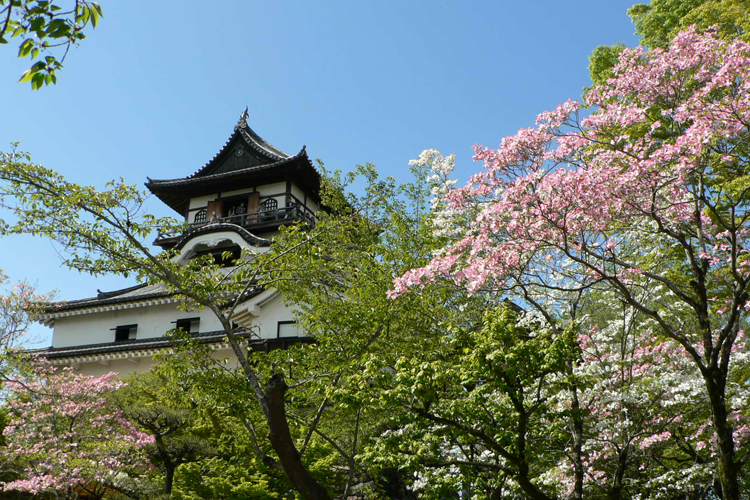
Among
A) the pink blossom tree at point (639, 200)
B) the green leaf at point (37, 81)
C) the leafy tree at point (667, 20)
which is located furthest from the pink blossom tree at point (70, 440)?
the leafy tree at point (667, 20)

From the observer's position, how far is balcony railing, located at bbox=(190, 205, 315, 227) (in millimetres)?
31141

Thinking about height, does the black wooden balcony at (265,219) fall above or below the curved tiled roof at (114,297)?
above

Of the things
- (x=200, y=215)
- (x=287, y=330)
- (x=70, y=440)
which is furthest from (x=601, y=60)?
(x=200, y=215)

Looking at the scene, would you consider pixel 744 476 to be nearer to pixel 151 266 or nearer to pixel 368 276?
pixel 368 276

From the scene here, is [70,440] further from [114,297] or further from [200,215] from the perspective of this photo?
[200,215]

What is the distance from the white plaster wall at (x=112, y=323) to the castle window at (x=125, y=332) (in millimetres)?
175

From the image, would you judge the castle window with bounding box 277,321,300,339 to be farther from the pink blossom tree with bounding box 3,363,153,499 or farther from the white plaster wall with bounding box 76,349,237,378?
the pink blossom tree with bounding box 3,363,153,499

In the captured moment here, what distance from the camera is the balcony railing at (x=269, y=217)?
3114cm

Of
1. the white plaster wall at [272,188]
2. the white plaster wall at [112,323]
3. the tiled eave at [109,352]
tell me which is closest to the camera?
the tiled eave at [109,352]

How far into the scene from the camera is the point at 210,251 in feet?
103

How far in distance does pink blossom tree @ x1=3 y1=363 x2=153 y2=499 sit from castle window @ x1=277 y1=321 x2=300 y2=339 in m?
6.53

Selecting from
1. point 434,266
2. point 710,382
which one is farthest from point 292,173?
point 710,382

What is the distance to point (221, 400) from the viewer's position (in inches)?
388

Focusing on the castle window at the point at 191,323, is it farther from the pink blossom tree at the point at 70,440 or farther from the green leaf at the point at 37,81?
the green leaf at the point at 37,81
